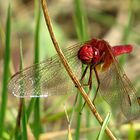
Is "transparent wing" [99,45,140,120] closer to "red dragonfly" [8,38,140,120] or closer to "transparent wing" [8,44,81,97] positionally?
"red dragonfly" [8,38,140,120]

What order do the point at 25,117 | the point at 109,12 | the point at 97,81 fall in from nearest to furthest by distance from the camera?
the point at 25,117 → the point at 97,81 → the point at 109,12

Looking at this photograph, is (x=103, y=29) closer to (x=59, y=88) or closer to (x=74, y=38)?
(x=74, y=38)

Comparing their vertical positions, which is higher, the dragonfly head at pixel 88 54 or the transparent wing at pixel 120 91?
the dragonfly head at pixel 88 54

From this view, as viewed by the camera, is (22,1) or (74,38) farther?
(22,1)

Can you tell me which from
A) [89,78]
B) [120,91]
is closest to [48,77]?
[89,78]

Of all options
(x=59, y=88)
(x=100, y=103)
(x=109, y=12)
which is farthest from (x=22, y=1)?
(x=59, y=88)

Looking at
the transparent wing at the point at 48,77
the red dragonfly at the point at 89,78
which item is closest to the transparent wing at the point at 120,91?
the red dragonfly at the point at 89,78

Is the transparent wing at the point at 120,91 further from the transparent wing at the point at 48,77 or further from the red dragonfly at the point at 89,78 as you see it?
the transparent wing at the point at 48,77
